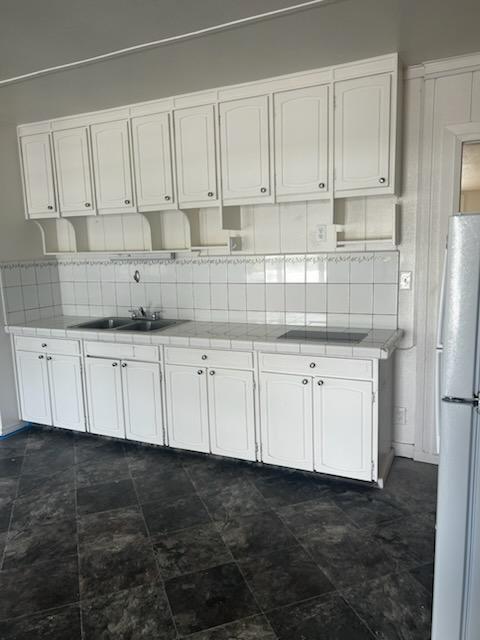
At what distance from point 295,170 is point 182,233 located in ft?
3.59

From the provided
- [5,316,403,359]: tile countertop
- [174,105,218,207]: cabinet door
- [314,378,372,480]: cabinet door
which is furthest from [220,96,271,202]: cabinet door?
[314,378,372,480]: cabinet door

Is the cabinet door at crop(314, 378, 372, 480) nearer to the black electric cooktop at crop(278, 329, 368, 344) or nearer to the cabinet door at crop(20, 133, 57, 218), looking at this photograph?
the black electric cooktop at crop(278, 329, 368, 344)

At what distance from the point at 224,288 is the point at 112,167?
1.20 m

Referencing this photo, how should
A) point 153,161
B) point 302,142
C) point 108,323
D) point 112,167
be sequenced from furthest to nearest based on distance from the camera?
→ point 108,323 → point 112,167 → point 153,161 → point 302,142

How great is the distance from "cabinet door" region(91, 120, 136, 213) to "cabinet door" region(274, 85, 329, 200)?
3.78 ft

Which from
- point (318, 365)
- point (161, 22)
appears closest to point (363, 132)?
point (161, 22)

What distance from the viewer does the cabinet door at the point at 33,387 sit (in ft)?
Answer: 12.0

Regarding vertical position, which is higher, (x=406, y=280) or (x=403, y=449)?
(x=406, y=280)

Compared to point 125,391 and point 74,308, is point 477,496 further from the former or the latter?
point 74,308

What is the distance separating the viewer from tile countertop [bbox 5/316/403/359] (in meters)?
2.62

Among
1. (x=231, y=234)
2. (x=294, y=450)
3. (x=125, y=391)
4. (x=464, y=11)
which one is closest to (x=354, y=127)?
(x=464, y=11)

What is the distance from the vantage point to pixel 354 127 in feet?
8.75

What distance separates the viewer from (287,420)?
283cm

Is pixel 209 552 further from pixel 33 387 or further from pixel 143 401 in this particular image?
pixel 33 387
